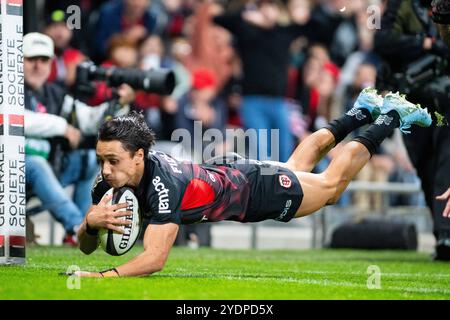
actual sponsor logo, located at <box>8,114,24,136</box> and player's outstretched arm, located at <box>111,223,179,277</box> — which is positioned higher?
actual sponsor logo, located at <box>8,114,24,136</box>

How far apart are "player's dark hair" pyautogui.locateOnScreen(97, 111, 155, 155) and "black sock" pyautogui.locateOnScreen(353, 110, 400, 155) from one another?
1.99 metres

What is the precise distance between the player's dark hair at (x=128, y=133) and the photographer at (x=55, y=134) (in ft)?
13.6

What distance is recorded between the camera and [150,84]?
39.8 feet

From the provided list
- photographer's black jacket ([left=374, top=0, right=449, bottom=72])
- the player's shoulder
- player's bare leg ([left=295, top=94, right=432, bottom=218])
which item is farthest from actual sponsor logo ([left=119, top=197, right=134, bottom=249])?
photographer's black jacket ([left=374, top=0, right=449, bottom=72])

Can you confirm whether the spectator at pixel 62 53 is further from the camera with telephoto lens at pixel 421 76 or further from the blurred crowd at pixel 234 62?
the camera with telephoto lens at pixel 421 76

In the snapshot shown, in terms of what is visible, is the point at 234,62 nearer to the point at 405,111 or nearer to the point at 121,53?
the point at 121,53

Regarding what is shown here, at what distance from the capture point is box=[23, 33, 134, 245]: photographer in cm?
1248

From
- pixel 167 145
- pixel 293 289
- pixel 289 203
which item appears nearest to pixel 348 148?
pixel 289 203

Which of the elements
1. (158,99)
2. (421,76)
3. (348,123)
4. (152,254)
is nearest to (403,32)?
(421,76)

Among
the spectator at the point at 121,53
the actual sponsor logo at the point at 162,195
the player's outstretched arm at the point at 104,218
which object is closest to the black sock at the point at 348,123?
the actual sponsor logo at the point at 162,195

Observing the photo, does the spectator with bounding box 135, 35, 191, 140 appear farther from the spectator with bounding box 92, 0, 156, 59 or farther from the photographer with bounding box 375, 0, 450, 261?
the photographer with bounding box 375, 0, 450, 261

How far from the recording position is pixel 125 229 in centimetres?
826

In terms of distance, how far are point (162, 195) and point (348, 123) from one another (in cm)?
244
